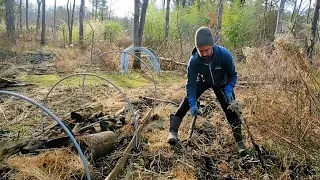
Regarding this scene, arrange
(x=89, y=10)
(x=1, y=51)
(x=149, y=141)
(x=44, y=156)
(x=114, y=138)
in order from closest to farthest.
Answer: (x=44, y=156) < (x=114, y=138) < (x=149, y=141) < (x=1, y=51) < (x=89, y=10)

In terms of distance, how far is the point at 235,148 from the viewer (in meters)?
4.23

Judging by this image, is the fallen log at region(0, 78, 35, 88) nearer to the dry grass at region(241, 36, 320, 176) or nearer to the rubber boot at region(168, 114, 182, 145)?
the rubber boot at region(168, 114, 182, 145)

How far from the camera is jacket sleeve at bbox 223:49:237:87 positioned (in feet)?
12.7

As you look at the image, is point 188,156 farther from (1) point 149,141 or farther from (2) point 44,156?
(2) point 44,156

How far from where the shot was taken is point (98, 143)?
3.88 meters

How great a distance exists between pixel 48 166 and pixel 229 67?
2.28 metres

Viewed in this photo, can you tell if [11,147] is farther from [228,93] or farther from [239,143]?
[239,143]

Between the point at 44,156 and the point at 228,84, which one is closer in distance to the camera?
the point at 44,156

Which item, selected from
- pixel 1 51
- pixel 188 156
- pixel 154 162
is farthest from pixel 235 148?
pixel 1 51

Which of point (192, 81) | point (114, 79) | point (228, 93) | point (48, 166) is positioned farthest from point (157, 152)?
point (114, 79)

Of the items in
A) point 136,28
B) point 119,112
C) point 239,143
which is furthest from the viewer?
point 136,28

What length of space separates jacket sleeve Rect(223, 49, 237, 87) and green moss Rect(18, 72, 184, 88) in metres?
4.90

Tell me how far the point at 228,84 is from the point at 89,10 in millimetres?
39767

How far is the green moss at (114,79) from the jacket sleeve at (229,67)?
4.90 meters
